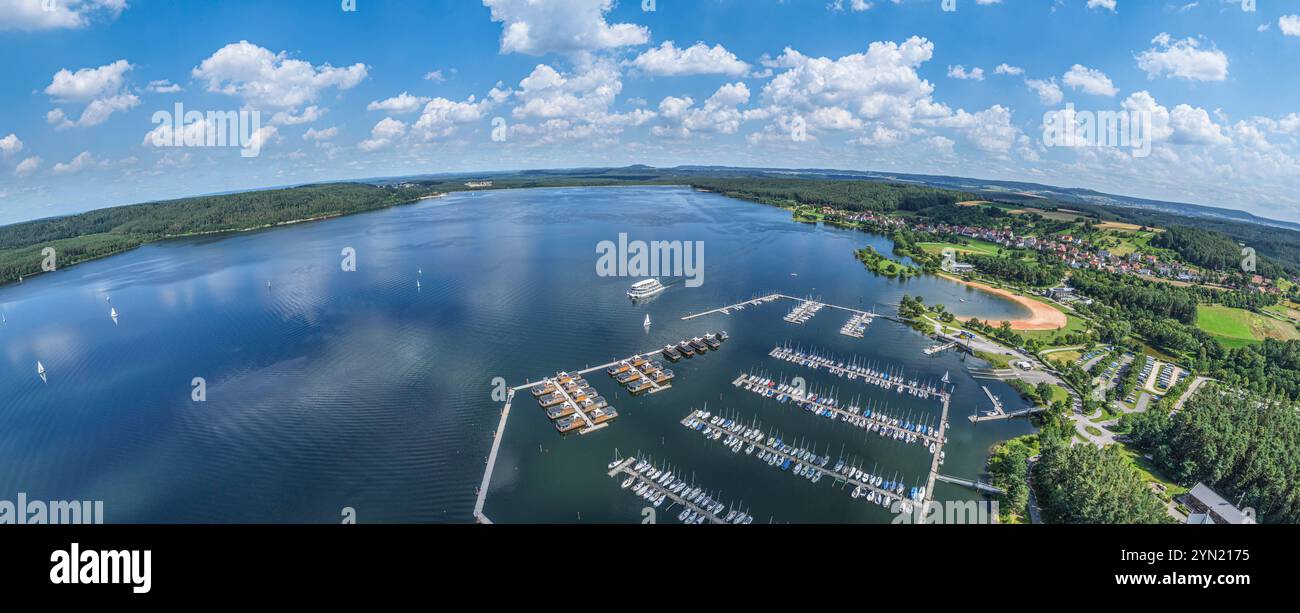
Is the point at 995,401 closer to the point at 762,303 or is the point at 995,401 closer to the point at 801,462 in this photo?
the point at 801,462

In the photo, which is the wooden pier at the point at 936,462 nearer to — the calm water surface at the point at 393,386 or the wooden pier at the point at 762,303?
the calm water surface at the point at 393,386

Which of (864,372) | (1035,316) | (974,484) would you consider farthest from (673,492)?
(1035,316)

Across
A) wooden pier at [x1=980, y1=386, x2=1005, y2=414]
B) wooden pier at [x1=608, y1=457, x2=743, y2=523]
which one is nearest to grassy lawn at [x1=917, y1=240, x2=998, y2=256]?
wooden pier at [x1=980, y1=386, x2=1005, y2=414]

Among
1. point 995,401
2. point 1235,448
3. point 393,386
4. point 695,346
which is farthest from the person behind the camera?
point 695,346
